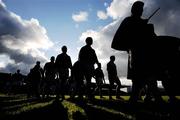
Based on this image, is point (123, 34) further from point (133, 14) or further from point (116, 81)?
point (116, 81)

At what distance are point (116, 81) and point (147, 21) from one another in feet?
32.9

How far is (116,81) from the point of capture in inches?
629

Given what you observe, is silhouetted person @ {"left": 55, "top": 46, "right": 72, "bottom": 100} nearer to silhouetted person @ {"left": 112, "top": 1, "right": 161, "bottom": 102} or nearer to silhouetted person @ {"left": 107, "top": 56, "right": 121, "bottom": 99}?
silhouetted person @ {"left": 107, "top": 56, "right": 121, "bottom": 99}

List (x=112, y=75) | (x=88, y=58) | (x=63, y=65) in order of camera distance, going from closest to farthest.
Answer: (x=88, y=58) → (x=63, y=65) → (x=112, y=75)

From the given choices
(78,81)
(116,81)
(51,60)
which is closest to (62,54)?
(78,81)

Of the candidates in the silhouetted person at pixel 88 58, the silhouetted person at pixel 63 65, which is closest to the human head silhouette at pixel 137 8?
the silhouetted person at pixel 88 58

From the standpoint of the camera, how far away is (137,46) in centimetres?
584

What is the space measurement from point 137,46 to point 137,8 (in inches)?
37.0

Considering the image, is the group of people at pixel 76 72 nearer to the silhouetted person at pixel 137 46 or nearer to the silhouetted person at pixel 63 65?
the silhouetted person at pixel 63 65

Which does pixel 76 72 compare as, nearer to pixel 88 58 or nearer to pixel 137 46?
pixel 88 58

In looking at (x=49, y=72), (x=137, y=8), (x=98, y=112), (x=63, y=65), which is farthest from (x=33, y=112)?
(x=49, y=72)

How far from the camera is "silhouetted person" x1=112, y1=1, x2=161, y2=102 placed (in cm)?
577

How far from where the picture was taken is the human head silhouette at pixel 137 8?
6.14 m

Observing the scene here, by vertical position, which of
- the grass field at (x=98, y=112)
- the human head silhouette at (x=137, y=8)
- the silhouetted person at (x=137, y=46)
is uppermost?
the human head silhouette at (x=137, y=8)
